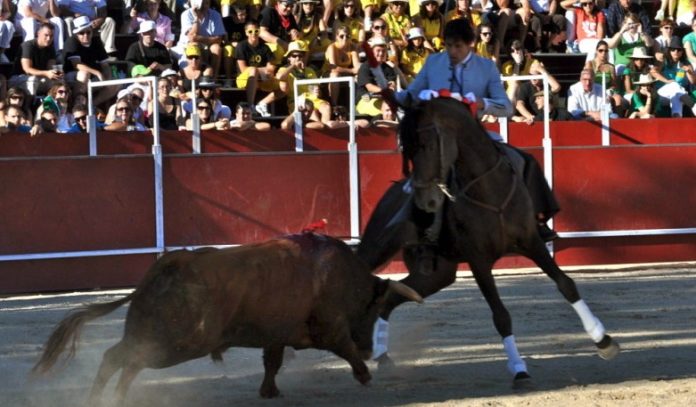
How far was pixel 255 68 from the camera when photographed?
15.2m

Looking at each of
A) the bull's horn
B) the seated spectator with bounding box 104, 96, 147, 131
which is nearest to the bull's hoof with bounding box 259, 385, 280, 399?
the bull's horn

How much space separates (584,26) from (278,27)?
4492 mm

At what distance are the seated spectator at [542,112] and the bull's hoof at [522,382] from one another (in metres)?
7.77

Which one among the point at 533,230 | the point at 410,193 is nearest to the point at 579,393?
the point at 533,230

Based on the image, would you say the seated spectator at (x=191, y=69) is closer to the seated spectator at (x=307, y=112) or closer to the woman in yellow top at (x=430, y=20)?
the seated spectator at (x=307, y=112)

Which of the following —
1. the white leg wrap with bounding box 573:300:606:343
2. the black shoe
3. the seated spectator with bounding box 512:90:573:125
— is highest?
the seated spectator with bounding box 512:90:573:125

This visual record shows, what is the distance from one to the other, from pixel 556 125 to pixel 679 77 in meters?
2.82

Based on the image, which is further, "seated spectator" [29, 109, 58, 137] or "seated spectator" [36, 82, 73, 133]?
"seated spectator" [36, 82, 73, 133]

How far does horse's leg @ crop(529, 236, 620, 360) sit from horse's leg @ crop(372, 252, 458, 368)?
23.6 inches

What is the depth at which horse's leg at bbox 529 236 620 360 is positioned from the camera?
25.6 ft

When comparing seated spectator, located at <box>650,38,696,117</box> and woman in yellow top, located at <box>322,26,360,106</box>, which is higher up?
woman in yellow top, located at <box>322,26,360,106</box>

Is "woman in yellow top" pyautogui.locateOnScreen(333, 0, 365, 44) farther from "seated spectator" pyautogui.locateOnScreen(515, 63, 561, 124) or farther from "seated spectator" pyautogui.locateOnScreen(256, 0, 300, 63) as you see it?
"seated spectator" pyautogui.locateOnScreen(515, 63, 561, 124)

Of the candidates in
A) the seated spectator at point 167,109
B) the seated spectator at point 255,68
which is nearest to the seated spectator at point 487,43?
the seated spectator at point 255,68

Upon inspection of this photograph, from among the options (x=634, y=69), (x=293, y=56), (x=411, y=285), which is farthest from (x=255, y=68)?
(x=411, y=285)
